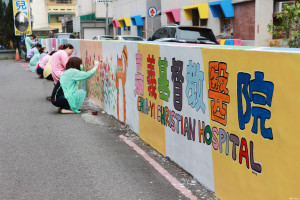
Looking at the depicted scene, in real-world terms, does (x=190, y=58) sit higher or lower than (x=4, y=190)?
higher

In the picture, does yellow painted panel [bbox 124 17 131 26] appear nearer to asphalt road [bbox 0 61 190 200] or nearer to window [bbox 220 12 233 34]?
window [bbox 220 12 233 34]

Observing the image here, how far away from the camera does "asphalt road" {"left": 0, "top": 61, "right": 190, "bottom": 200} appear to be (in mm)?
5013

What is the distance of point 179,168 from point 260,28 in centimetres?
1542

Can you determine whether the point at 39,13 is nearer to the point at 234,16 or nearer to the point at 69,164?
the point at 234,16

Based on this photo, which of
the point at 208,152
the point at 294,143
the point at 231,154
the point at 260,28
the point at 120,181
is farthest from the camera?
the point at 260,28

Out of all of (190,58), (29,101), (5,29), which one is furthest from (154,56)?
(5,29)

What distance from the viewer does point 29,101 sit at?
12.4 m

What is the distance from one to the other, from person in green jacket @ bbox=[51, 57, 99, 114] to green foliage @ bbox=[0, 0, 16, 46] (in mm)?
29469

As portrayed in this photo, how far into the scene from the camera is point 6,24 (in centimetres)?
3775

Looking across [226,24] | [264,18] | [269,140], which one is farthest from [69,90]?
[226,24]

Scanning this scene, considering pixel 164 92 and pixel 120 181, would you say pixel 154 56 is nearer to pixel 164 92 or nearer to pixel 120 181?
pixel 164 92

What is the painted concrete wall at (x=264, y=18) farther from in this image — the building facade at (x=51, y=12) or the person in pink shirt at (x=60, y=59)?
the building facade at (x=51, y=12)

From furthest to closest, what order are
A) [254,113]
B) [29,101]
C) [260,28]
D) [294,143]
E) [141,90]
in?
[260,28] → [29,101] → [141,90] → [254,113] → [294,143]

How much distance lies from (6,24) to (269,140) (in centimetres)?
3666
